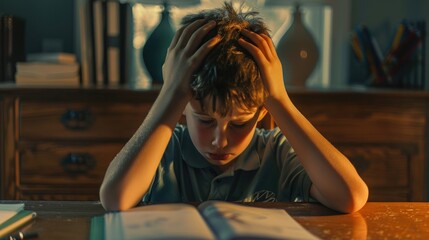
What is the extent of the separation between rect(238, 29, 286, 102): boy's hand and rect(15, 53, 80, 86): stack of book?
4.75 ft

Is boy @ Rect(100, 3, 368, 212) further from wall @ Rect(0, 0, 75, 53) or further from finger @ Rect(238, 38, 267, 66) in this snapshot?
wall @ Rect(0, 0, 75, 53)

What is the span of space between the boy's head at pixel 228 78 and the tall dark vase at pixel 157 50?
1423 mm

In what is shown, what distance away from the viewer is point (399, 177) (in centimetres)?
265

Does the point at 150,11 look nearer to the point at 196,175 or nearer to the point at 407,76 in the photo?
the point at 407,76

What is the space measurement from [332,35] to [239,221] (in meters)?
2.33

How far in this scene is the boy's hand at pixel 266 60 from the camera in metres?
1.30

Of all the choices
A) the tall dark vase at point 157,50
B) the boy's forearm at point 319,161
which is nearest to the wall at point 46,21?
the tall dark vase at point 157,50

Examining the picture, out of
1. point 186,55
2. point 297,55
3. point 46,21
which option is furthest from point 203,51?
point 46,21

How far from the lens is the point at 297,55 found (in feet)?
9.34

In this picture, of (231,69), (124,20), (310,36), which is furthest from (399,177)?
(231,69)

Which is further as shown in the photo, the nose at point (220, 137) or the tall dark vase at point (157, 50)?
the tall dark vase at point (157, 50)

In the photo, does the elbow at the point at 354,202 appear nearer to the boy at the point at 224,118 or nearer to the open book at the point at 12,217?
the boy at the point at 224,118

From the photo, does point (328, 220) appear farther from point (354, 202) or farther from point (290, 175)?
point (290, 175)

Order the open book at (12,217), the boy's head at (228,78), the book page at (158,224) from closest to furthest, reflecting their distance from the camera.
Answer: the book page at (158,224)
the open book at (12,217)
the boy's head at (228,78)
